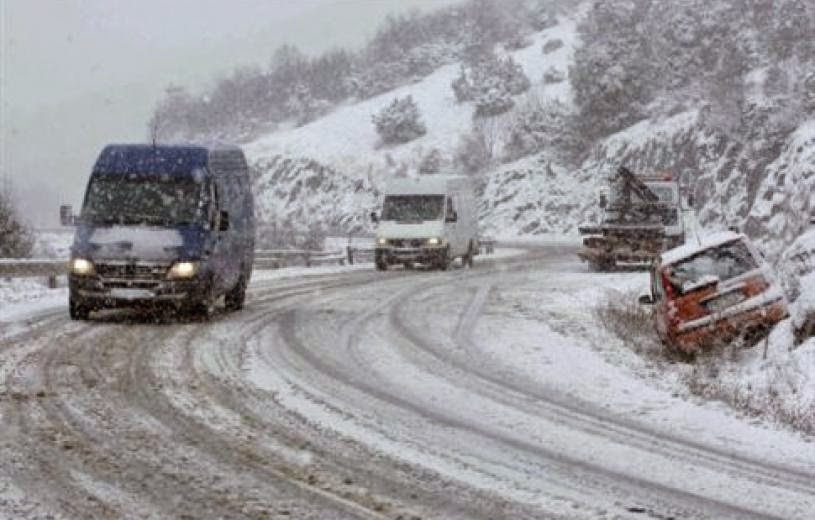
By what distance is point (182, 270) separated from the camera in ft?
46.6

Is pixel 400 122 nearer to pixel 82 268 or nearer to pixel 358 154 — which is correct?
pixel 358 154

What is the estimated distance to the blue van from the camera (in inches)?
555

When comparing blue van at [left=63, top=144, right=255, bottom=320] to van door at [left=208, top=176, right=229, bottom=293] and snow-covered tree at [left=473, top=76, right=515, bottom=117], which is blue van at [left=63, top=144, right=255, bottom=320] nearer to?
van door at [left=208, top=176, right=229, bottom=293]

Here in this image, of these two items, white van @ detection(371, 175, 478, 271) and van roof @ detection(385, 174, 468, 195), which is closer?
white van @ detection(371, 175, 478, 271)

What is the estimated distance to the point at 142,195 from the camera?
592 inches

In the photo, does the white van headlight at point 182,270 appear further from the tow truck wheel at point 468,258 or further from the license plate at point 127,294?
the tow truck wheel at point 468,258

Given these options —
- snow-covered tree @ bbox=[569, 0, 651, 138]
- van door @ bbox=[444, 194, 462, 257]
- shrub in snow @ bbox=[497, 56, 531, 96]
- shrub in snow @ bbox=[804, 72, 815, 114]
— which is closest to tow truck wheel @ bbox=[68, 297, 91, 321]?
van door @ bbox=[444, 194, 462, 257]

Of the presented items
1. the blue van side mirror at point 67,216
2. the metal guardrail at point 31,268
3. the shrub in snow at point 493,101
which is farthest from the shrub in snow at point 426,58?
the blue van side mirror at point 67,216

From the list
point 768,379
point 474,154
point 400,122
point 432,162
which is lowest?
point 768,379

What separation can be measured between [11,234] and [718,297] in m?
21.9

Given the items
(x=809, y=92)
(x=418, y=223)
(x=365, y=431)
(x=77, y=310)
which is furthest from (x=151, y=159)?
(x=809, y=92)

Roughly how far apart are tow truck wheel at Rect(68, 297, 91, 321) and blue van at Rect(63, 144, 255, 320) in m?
0.01

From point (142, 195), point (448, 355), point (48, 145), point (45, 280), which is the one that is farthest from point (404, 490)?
point (48, 145)

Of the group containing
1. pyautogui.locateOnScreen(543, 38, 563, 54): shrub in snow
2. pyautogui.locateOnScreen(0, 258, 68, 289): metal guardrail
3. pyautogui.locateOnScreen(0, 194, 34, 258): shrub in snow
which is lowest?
pyautogui.locateOnScreen(0, 258, 68, 289): metal guardrail
